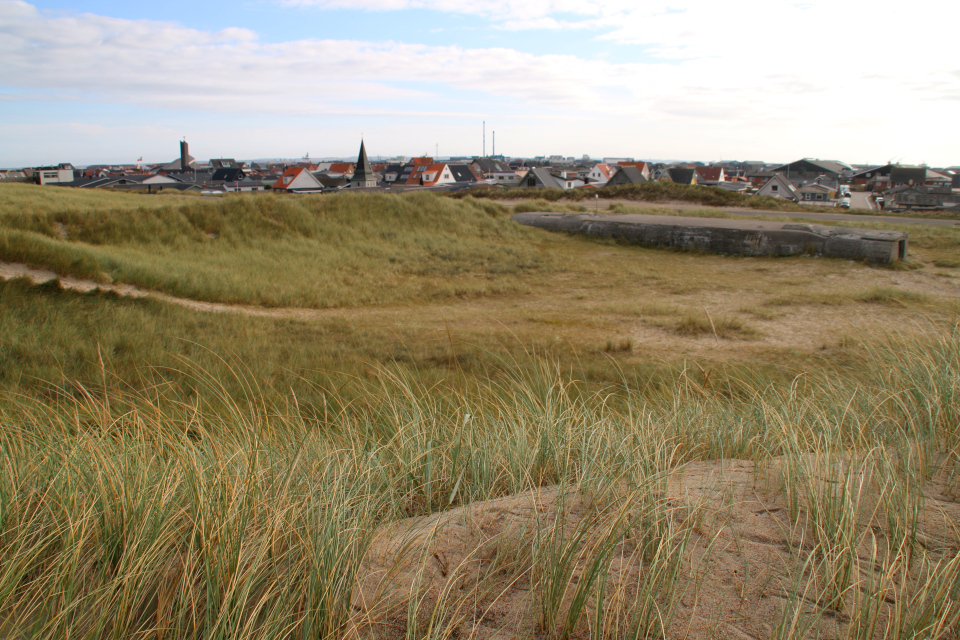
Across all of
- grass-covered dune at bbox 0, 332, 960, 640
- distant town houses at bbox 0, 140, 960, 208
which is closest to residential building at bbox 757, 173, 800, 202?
distant town houses at bbox 0, 140, 960, 208

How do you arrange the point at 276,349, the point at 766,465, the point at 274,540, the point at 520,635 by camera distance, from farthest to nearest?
the point at 276,349 → the point at 766,465 → the point at 274,540 → the point at 520,635

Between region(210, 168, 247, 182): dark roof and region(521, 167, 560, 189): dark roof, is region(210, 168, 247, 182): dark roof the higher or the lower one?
the higher one

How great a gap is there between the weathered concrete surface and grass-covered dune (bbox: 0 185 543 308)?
205 cm

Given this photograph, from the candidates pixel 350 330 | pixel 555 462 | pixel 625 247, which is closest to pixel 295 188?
pixel 625 247

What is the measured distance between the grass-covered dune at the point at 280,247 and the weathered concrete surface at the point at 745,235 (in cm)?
205

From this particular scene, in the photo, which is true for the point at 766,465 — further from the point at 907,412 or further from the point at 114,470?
the point at 114,470

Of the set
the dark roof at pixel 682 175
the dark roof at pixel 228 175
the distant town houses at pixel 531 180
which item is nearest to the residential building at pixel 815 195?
the distant town houses at pixel 531 180

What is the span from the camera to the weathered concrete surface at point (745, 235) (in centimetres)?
1226

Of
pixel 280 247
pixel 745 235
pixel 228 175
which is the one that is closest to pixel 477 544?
pixel 280 247

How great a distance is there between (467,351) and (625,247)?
10.1m

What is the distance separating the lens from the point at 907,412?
2.94 meters

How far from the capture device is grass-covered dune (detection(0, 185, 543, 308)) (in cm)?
973

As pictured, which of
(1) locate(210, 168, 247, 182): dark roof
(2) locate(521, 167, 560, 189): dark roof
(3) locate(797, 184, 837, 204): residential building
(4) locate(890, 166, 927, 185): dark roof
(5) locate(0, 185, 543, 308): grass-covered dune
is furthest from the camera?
(1) locate(210, 168, 247, 182): dark roof

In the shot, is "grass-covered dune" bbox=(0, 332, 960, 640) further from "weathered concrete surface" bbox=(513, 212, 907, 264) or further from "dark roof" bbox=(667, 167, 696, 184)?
"dark roof" bbox=(667, 167, 696, 184)
